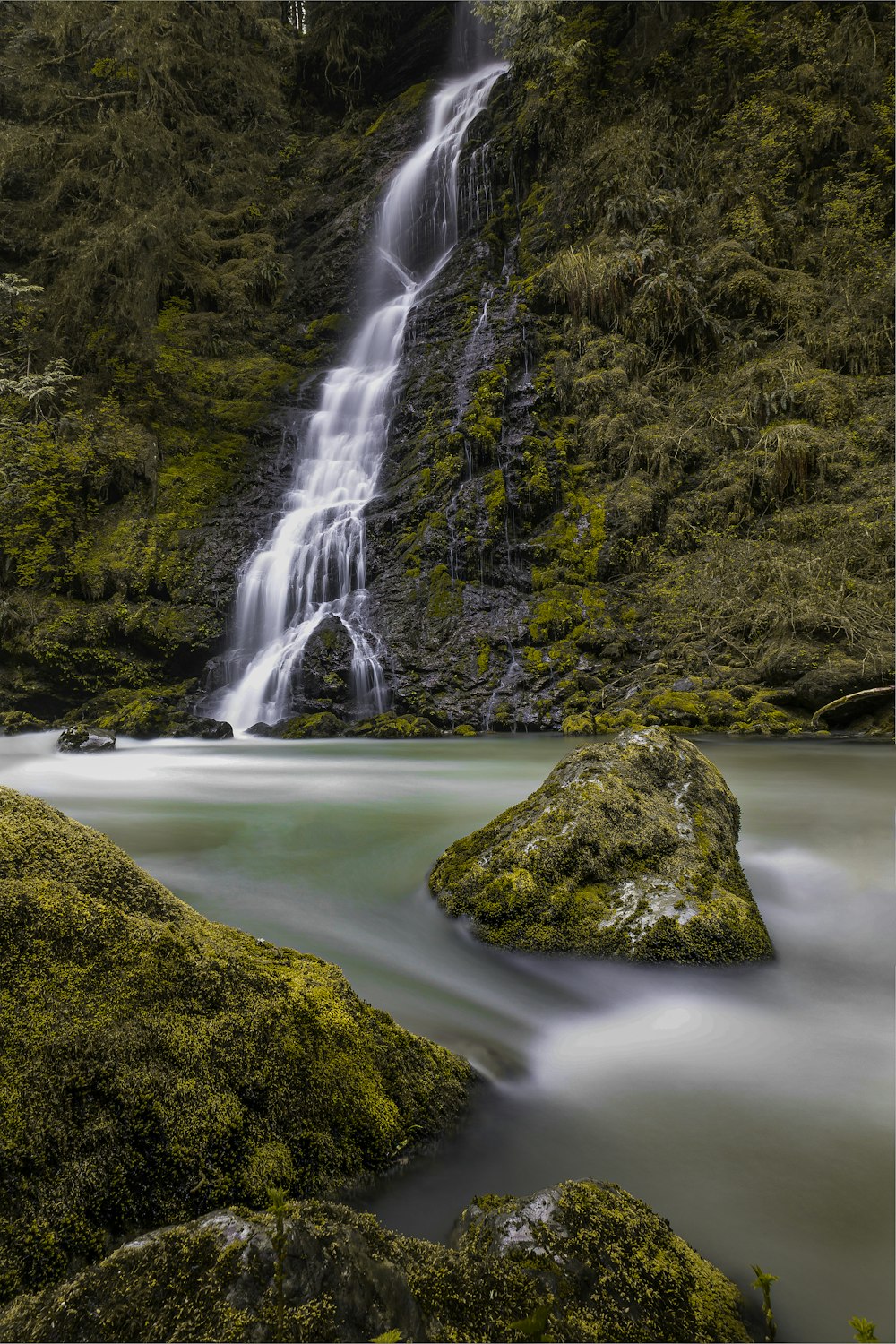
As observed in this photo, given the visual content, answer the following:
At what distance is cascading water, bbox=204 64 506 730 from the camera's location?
1120cm

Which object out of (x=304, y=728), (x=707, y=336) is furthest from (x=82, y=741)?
(x=707, y=336)

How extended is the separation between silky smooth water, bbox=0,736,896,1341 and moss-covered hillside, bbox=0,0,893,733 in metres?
4.71

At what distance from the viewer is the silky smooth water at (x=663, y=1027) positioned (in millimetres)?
1685

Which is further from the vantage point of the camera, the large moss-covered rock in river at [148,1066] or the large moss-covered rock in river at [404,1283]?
the large moss-covered rock in river at [148,1066]

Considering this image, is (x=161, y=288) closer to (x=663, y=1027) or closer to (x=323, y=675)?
(x=323, y=675)

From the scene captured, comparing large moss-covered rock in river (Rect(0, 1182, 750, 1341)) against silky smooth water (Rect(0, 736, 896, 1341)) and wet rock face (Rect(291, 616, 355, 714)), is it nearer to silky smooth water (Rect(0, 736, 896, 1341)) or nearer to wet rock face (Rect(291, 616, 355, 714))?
silky smooth water (Rect(0, 736, 896, 1341))

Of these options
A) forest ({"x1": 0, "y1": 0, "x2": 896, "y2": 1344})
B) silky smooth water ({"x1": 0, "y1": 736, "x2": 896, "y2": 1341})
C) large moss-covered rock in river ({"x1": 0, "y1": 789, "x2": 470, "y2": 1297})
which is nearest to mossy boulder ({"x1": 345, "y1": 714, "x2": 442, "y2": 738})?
forest ({"x1": 0, "y1": 0, "x2": 896, "y2": 1344})

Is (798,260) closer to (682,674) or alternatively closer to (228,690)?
(682,674)

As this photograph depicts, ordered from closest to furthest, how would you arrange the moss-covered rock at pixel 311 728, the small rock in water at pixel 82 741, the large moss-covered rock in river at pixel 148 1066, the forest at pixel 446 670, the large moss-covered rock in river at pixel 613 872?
the large moss-covered rock in river at pixel 148 1066 → the forest at pixel 446 670 → the large moss-covered rock in river at pixel 613 872 → the small rock in water at pixel 82 741 → the moss-covered rock at pixel 311 728

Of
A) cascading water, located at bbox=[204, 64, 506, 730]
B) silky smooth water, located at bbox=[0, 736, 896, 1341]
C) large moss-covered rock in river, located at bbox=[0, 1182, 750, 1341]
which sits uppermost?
cascading water, located at bbox=[204, 64, 506, 730]

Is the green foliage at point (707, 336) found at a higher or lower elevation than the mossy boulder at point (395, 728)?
higher

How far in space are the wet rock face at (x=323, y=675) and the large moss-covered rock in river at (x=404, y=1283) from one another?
947cm

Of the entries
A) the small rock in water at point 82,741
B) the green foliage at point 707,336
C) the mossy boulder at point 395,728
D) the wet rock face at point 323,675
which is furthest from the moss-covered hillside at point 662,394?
the small rock in water at point 82,741

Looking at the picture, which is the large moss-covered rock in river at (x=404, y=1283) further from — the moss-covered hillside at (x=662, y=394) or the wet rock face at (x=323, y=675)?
Answer: the wet rock face at (x=323, y=675)
